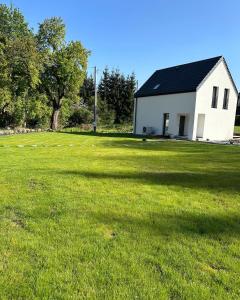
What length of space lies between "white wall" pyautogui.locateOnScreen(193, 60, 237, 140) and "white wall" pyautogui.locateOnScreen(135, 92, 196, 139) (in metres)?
0.65

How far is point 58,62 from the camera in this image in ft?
97.7

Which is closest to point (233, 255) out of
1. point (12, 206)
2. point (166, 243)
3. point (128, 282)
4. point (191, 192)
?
point (166, 243)

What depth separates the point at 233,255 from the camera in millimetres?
3371

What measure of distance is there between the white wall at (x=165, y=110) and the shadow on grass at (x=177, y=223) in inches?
746

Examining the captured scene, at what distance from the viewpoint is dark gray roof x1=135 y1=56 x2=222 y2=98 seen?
76.1 ft

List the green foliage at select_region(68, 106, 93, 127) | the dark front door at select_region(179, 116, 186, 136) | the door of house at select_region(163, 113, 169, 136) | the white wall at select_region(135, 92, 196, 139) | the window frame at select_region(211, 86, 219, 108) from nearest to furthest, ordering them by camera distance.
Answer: the white wall at select_region(135, 92, 196, 139), the window frame at select_region(211, 86, 219, 108), the dark front door at select_region(179, 116, 186, 136), the door of house at select_region(163, 113, 169, 136), the green foliage at select_region(68, 106, 93, 127)

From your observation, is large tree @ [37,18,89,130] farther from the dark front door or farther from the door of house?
the dark front door

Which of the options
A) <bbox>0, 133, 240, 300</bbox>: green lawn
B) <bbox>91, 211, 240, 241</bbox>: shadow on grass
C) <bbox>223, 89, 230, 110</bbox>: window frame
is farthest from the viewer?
<bbox>223, 89, 230, 110</bbox>: window frame

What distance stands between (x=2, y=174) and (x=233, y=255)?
5396mm

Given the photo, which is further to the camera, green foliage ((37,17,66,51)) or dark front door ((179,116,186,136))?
green foliage ((37,17,66,51))

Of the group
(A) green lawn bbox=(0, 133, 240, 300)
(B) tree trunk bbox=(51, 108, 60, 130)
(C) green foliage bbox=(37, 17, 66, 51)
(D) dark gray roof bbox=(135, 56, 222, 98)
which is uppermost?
(C) green foliage bbox=(37, 17, 66, 51)

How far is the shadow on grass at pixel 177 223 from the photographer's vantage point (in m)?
3.96

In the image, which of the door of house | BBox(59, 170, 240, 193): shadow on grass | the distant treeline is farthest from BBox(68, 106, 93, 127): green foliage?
Answer: BBox(59, 170, 240, 193): shadow on grass

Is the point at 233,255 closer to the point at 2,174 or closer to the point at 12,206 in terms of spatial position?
the point at 12,206
